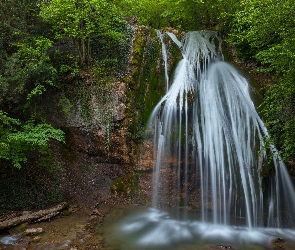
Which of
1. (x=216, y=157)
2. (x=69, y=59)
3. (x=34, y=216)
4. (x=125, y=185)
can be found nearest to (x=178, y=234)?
(x=125, y=185)

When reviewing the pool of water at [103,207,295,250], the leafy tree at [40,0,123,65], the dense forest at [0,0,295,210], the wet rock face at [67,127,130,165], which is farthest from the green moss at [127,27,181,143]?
the pool of water at [103,207,295,250]

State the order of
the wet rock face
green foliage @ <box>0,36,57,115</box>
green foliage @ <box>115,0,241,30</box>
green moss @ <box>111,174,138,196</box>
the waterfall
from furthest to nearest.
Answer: green foliage @ <box>115,0,241,30</box> < the wet rock face < green moss @ <box>111,174,138,196</box> < green foliage @ <box>0,36,57,115</box> < the waterfall

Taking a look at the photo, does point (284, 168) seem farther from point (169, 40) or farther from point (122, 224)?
point (169, 40)

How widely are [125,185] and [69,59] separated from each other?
5.30 m

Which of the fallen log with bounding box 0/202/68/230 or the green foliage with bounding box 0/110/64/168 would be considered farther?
the green foliage with bounding box 0/110/64/168

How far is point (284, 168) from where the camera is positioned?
8.12 meters

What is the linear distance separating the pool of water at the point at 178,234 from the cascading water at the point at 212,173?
0.03 meters

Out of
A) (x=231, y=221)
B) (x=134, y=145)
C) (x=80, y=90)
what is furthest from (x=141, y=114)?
(x=231, y=221)

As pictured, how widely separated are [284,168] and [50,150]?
7446 millimetres

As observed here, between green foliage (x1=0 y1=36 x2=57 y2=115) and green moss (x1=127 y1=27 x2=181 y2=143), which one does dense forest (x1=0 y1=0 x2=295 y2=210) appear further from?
green moss (x1=127 y1=27 x2=181 y2=143)

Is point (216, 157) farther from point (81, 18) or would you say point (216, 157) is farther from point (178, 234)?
point (81, 18)

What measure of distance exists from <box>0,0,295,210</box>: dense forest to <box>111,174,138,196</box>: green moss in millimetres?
2336

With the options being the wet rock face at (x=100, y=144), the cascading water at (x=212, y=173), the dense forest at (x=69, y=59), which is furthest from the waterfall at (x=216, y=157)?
the wet rock face at (x=100, y=144)

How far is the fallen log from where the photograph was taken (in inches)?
256
